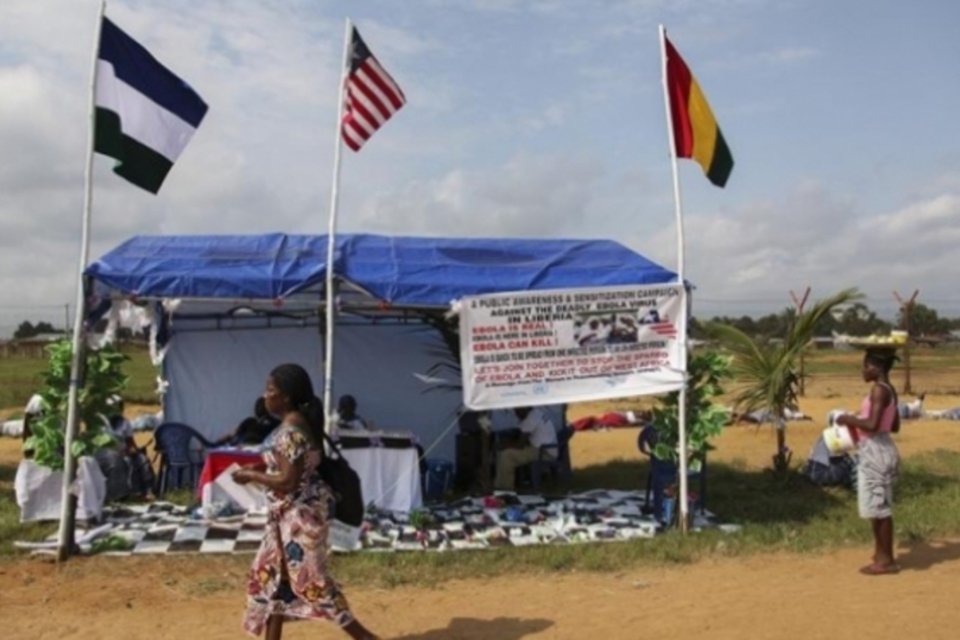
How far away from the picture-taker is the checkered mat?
779 cm

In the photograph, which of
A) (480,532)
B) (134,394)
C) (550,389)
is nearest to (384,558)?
(480,532)

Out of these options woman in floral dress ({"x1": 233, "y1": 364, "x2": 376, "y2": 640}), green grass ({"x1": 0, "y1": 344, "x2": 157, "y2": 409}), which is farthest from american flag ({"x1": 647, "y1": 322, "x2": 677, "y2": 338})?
green grass ({"x1": 0, "y1": 344, "x2": 157, "y2": 409})

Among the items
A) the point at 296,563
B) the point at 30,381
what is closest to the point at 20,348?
the point at 30,381

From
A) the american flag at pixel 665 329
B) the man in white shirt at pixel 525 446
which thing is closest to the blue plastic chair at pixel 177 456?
the man in white shirt at pixel 525 446

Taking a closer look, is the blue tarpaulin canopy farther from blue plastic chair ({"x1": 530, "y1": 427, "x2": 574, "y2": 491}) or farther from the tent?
blue plastic chair ({"x1": 530, "y1": 427, "x2": 574, "y2": 491})

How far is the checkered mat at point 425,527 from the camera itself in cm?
779

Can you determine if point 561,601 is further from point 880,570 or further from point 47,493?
point 47,493

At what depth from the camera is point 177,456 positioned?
1023 cm

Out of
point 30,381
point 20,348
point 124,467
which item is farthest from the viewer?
point 20,348

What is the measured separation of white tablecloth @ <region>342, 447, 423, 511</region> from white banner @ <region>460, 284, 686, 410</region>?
0.99 m

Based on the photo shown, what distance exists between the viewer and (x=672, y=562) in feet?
24.5

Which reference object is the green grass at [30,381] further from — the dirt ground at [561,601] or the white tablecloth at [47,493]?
the dirt ground at [561,601]

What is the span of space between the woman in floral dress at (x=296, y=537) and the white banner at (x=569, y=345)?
348 cm

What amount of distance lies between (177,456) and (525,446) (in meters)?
3.85
